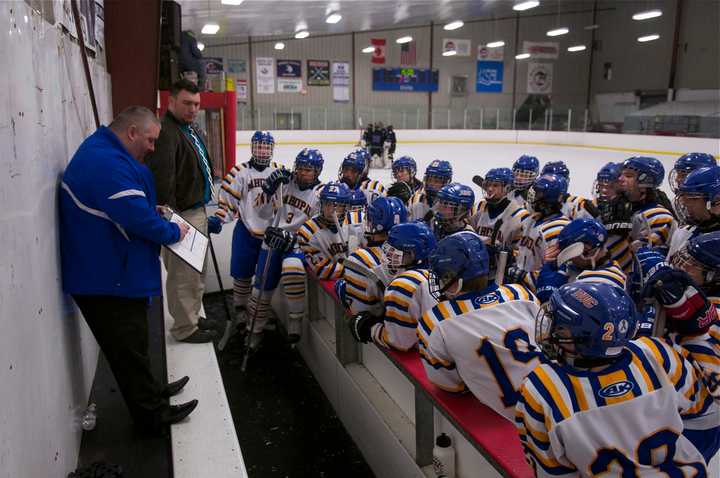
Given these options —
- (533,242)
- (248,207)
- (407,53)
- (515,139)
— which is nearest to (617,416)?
(533,242)

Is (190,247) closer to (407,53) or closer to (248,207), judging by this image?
(248,207)

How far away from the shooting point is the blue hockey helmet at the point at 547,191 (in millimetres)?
3188

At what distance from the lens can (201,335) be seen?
10.1 feet

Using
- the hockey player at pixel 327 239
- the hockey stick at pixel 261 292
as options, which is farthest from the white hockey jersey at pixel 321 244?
the hockey stick at pixel 261 292

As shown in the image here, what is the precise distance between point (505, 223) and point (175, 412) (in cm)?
220

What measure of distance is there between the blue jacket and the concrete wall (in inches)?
2.1

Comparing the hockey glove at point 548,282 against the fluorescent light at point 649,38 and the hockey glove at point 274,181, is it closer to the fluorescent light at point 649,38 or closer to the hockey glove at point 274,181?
the hockey glove at point 274,181

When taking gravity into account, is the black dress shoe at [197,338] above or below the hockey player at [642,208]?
below

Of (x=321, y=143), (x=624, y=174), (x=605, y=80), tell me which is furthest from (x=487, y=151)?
(x=624, y=174)

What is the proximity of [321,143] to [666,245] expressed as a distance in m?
14.5

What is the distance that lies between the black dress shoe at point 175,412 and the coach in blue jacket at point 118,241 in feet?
0.18

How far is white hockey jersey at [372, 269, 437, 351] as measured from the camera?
1983mm

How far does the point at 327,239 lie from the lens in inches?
126

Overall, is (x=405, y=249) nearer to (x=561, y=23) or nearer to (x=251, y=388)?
(x=251, y=388)
